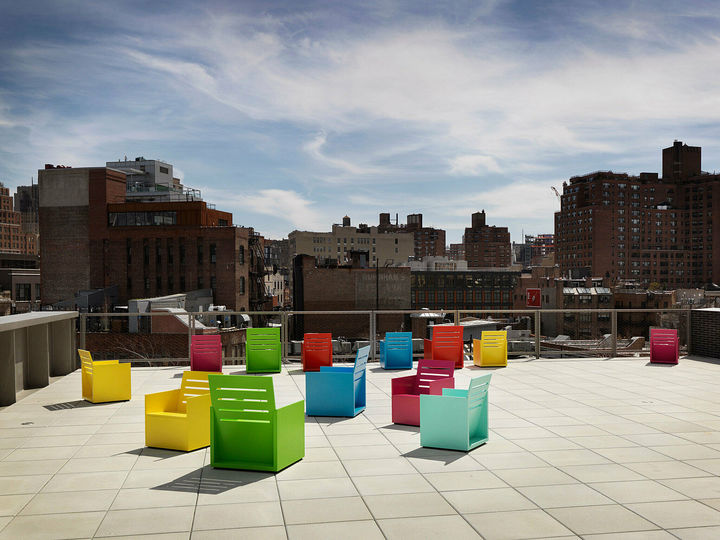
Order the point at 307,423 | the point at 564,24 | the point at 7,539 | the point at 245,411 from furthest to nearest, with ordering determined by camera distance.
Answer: the point at 564,24 → the point at 307,423 → the point at 245,411 → the point at 7,539

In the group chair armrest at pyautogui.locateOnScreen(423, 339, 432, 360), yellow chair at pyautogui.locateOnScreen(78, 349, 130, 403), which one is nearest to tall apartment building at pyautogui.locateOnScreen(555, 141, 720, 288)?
chair armrest at pyautogui.locateOnScreen(423, 339, 432, 360)

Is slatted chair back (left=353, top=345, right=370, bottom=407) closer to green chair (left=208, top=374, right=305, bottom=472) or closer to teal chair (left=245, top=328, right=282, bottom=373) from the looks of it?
green chair (left=208, top=374, right=305, bottom=472)

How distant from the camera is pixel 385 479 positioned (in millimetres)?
7559

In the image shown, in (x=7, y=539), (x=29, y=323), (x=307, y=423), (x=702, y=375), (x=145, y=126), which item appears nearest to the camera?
(x=7, y=539)

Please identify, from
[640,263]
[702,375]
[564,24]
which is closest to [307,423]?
[702,375]

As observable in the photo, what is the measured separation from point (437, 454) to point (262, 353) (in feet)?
27.8

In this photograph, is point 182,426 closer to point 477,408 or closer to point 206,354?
point 477,408

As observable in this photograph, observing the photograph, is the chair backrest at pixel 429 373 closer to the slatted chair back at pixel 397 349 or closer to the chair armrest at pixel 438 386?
the chair armrest at pixel 438 386

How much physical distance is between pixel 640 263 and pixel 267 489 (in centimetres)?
19808

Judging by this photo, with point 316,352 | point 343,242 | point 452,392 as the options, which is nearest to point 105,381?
point 316,352

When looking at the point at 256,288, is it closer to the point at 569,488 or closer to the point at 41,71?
the point at 41,71

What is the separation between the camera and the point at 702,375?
15.8 metres

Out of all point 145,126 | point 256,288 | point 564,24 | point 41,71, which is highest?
point 145,126

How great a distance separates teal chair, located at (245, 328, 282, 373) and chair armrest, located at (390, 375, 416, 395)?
580cm
